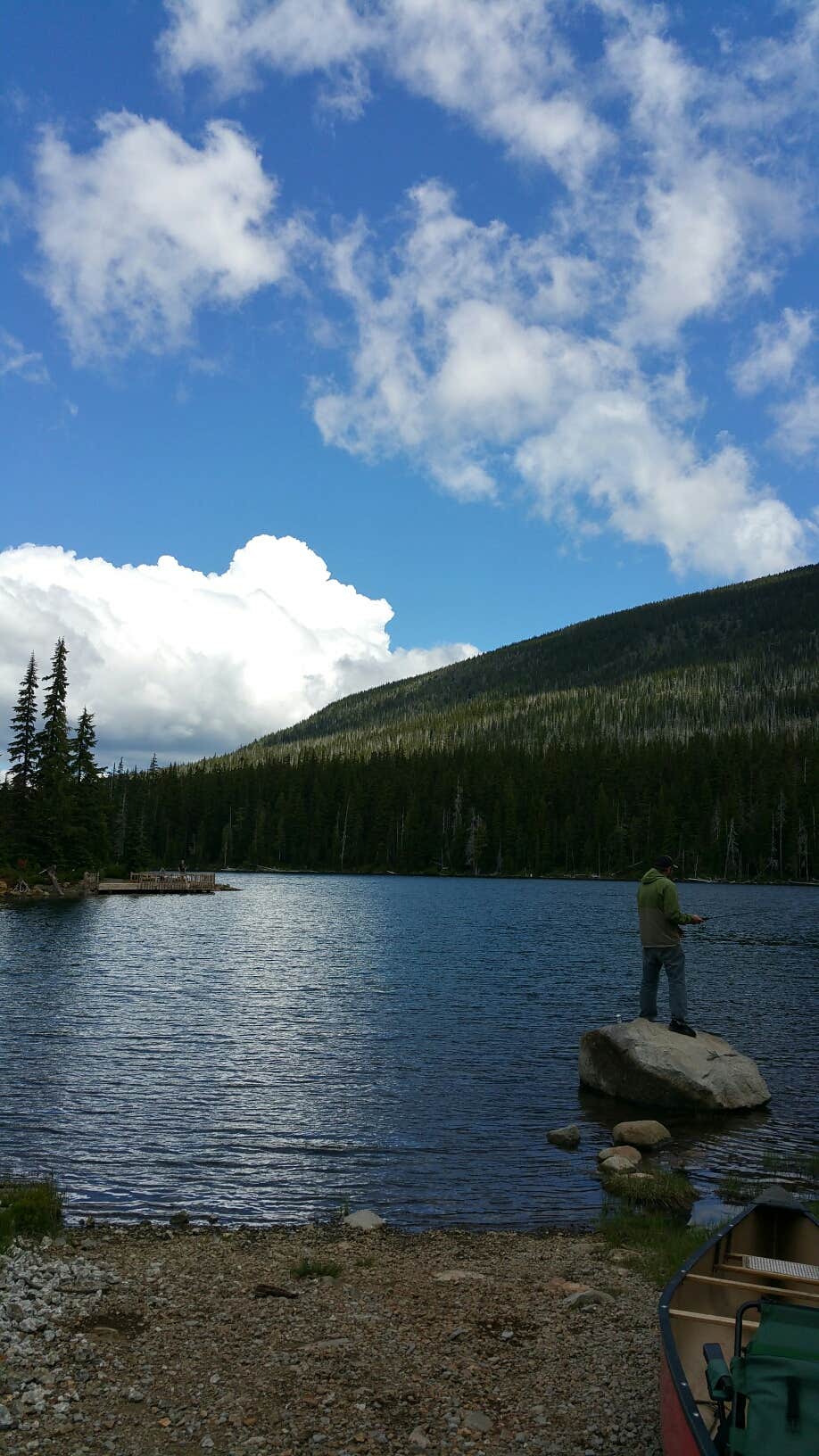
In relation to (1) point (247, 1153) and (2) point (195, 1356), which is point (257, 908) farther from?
(2) point (195, 1356)

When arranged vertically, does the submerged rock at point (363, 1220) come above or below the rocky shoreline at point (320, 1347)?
below

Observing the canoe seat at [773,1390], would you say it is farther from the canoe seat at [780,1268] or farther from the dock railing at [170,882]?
the dock railing at [170,882]

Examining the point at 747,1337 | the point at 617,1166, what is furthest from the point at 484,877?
the point at 747,1337

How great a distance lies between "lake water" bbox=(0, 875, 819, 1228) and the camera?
15445 millimetres

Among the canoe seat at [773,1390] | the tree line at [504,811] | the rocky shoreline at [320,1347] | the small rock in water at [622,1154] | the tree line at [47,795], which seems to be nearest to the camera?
the canoe seat at [773,1390]

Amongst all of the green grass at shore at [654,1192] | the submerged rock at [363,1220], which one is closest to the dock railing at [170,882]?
the submerged rock at [363,1220]

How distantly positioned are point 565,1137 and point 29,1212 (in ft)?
32.2

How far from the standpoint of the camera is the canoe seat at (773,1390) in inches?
222

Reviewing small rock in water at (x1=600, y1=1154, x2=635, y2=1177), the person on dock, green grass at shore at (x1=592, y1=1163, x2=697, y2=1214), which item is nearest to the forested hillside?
the person on dock

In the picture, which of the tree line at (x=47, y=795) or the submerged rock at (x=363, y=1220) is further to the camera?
the tree line at (x=47, y=795)

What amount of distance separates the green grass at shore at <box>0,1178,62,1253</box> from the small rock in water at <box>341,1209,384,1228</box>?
164 inches

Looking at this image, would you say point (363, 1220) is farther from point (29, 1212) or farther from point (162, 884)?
point (162, 884)

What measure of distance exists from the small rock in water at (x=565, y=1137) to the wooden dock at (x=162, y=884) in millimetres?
80607

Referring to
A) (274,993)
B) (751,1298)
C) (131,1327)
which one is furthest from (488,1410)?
(274,993)
